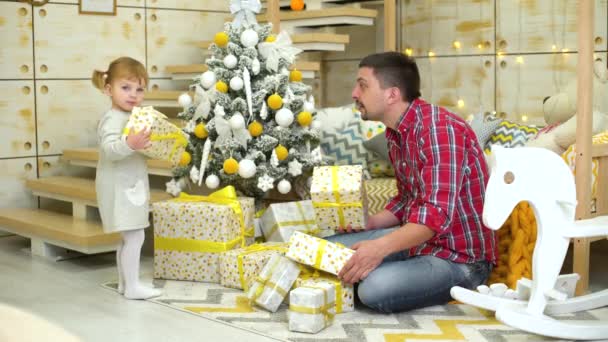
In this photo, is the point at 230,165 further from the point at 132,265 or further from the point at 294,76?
the point at 132,265

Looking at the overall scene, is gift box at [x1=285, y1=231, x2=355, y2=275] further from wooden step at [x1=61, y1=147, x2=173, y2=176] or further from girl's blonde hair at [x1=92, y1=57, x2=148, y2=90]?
wooden step at [x1=61, y1=147, x2=173, y2=176]

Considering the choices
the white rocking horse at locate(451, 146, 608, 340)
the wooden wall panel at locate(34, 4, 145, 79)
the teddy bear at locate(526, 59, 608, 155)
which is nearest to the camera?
the white rocking horse at locate(451, 146, 608, 340)

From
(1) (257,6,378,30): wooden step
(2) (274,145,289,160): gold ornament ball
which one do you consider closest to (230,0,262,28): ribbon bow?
(2) (274,145,289,160): gold ornament ball

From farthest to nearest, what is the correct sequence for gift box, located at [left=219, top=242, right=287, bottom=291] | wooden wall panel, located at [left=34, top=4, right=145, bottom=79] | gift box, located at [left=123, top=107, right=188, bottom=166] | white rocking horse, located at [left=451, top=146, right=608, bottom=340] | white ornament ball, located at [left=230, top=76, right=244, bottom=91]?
1. wooden wall panel, located at [left=34, top=4, right=145, bottom=79]
2. white ornament ball, located at [left=230, top=76, right=244, bottom=91]
3. gift box, located at [left=219, top=242, right=287, bottom=291]
4. gift box, located at [left=123, top=107, right=188, bottom=166]
5. white rocking horse, located at [left=451, top=146, right=608, bottom=340]

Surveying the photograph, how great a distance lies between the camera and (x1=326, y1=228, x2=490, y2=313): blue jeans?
2.75 m

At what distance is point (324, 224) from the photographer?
10.4 feet

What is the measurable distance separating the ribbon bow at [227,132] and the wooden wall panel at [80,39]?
156cm

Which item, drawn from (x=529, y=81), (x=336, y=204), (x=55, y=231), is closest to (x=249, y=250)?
(x=336, y=204)

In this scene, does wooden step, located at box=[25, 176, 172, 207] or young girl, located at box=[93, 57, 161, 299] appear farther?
wooden step, located at box=[25, 176, 172, 207]

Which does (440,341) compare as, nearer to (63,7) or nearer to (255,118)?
(255,118)

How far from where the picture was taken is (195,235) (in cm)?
338

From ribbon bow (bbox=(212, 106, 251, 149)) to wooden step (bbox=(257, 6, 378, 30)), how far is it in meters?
1.41

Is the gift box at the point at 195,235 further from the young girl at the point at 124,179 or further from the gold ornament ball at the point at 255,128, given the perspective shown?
the gold ornament ball at the point at 255,128

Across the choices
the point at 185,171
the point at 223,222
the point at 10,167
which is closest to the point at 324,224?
the point at 223,222
